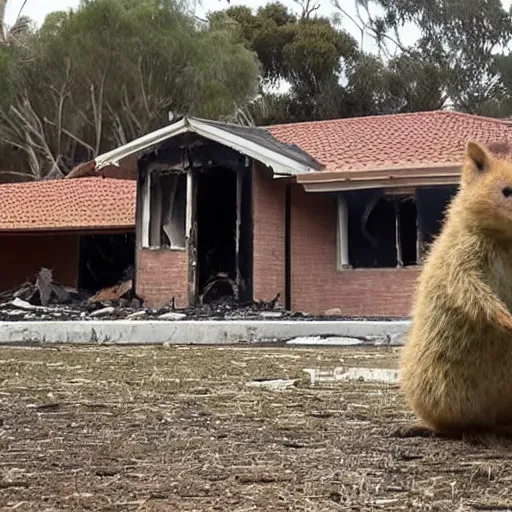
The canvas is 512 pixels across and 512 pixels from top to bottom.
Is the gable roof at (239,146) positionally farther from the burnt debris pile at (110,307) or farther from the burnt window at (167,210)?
the burnt debris pile at (110,307)

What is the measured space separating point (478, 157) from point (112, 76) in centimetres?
3404

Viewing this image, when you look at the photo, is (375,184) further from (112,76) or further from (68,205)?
(112,76)

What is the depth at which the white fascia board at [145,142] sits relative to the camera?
1630 cm

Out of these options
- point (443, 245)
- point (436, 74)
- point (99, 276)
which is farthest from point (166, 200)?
point (436, 74)

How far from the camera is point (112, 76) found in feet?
120

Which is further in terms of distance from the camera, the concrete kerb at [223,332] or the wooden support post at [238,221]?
the wooden support post at [238,221]

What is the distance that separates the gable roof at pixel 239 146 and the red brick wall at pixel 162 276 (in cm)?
177

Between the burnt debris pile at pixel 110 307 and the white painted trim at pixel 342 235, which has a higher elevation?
the white painted trim at pixel 342 235

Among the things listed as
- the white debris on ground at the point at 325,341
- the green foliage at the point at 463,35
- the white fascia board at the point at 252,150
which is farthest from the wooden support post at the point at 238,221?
the green foliage at the point at 463,35

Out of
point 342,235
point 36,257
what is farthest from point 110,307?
point 36,257

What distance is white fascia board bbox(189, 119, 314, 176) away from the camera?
1532 centimetres

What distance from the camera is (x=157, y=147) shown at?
16672mm

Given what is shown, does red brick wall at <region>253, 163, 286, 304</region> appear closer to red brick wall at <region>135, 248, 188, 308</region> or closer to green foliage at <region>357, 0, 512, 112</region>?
red brick wall at <region>135, 248, 188, 308</region>

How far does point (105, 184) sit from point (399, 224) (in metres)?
9.93
